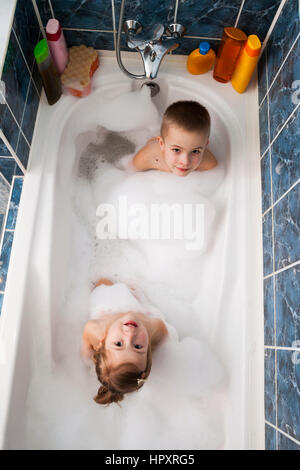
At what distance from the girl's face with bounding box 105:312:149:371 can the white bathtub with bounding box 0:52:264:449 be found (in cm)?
25

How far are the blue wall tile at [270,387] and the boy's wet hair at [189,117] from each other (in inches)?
30.2

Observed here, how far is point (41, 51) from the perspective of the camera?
4.41ft

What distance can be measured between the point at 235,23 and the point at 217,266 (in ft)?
3.08

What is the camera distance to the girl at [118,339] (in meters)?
1.13

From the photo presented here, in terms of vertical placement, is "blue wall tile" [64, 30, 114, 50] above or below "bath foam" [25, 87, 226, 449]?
above

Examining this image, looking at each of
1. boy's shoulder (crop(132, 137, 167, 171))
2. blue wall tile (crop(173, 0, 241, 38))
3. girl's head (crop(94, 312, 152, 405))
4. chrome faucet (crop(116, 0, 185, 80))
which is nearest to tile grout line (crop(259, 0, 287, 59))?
blue wall tile (crop(173, 0, 241, 38))

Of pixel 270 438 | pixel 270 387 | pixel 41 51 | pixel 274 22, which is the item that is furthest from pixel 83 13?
pixel 270 438

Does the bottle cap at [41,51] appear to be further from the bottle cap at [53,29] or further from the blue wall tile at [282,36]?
the blue wall tile at [282,36]

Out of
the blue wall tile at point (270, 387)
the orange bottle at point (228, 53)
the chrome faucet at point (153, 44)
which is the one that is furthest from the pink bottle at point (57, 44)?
the blue wall tile at point (270, 387)

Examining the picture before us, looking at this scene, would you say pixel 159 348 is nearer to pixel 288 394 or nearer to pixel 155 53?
pixel 288 394

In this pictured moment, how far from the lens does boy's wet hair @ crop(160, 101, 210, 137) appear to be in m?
1.27

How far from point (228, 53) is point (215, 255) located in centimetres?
79

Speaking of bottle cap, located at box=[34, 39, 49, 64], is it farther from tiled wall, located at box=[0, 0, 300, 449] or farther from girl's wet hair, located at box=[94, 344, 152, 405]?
girl's wet hair, located at box=[94, 344, 152, 405]
